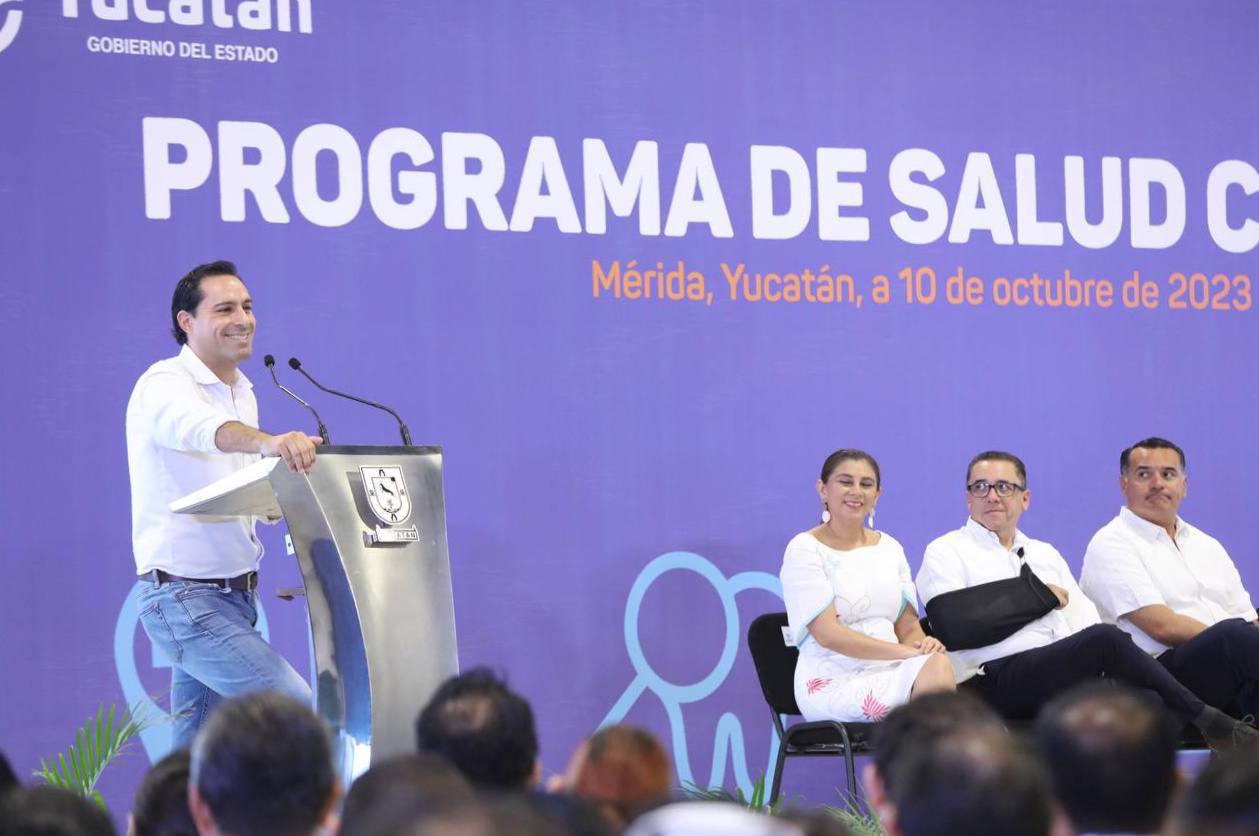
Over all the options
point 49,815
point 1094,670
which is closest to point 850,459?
point 1094,670

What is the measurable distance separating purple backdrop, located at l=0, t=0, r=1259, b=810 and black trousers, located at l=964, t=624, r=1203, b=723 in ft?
3.32

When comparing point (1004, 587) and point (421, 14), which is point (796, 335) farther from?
point (421, 14)

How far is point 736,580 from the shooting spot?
545cm

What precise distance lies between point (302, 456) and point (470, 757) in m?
1.39

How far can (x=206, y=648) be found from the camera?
12.0 ft

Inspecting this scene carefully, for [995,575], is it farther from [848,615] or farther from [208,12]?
[208,12]

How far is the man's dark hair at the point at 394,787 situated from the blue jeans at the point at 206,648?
189 centimetres

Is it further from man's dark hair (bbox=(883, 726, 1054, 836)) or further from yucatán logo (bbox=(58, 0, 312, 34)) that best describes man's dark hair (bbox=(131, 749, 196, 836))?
yucatán logo (bbox=(58, 0, 312, 34))

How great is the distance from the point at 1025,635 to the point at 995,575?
0.74 ft

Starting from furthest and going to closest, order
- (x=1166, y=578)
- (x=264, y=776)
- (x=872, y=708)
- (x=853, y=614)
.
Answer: (x=1166, y=578) < (x=853, y=614) < (x=872, y=708) < (x=264, y=776)

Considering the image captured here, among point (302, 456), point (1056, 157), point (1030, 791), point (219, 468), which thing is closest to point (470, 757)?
point (1030, 791)

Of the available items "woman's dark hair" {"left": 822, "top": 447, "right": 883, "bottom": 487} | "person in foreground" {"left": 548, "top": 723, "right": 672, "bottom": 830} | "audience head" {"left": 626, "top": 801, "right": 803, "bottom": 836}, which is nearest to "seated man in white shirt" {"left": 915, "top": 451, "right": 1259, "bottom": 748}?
"woman's dark hair" {"left": 822, "top": 447, "right": 883, "bottom": 487}

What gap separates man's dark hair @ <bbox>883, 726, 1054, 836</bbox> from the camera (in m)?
1.56

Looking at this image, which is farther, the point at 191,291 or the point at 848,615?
the point at 848,615
